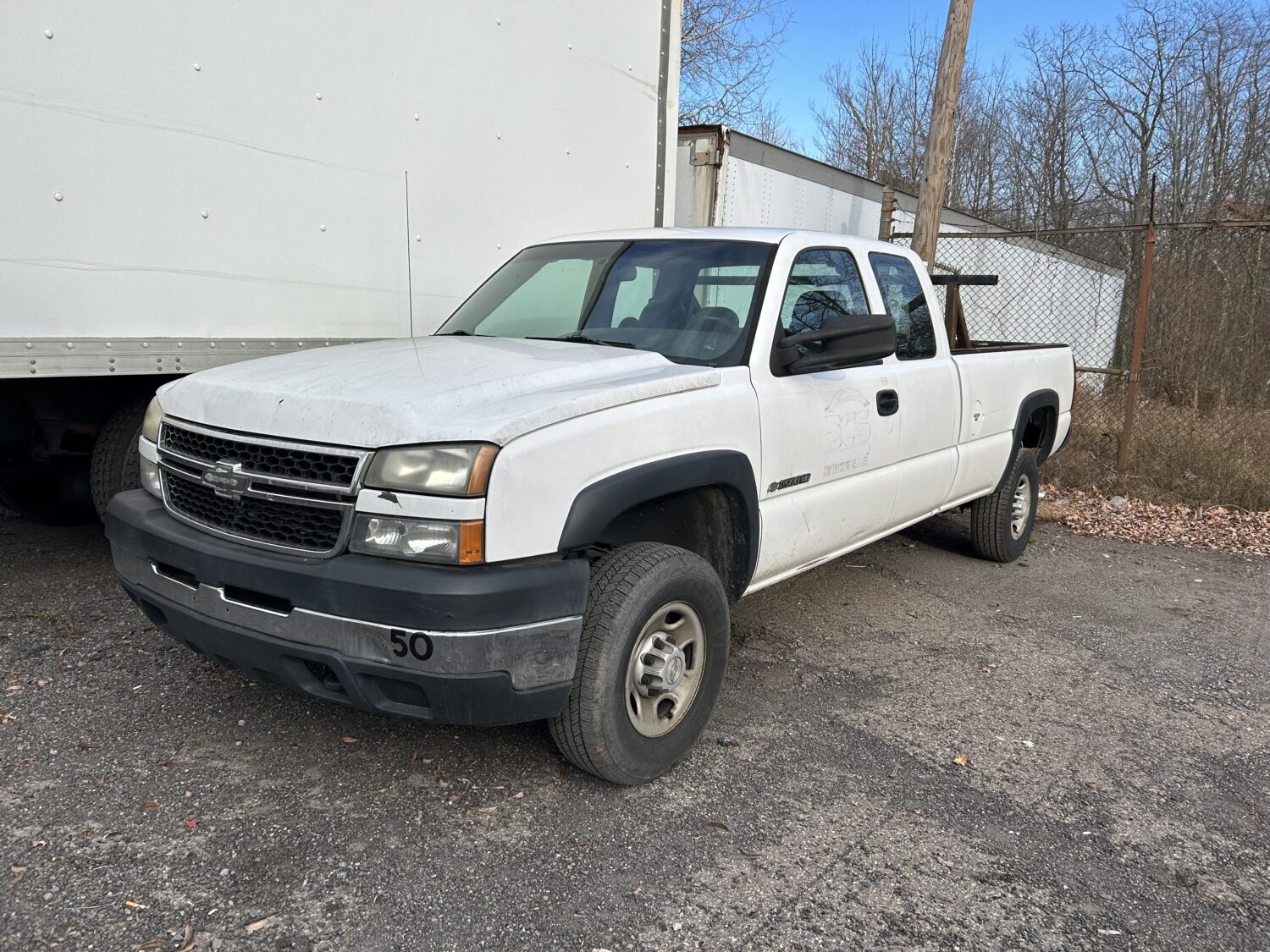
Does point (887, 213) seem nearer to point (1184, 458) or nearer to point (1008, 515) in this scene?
point (1184, 458)

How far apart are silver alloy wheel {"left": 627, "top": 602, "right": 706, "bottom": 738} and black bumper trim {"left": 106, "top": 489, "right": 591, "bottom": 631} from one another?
389 millimetres

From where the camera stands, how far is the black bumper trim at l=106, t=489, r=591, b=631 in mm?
2588

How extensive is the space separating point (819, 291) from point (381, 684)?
8.27 feet

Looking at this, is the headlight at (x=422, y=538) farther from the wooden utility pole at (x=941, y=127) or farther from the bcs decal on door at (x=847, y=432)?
the wooden utility pole at (x=941, y=127)

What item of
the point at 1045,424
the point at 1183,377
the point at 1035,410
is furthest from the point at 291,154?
the point at 1183,377

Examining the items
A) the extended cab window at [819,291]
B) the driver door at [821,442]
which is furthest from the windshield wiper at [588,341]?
the extended cab window at [819,291]

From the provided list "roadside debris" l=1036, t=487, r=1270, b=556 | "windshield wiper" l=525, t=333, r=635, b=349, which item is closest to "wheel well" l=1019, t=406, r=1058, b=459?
"roadside debris" l=1036, t=487, r=1270, b=556

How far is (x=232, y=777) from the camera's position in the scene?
3154 mm

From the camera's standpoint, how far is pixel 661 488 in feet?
10.2

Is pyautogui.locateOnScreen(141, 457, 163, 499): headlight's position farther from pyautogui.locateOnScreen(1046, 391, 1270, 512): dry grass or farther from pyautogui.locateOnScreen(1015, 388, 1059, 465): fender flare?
pyautogui.locateOnScreen(1046, 391, 1270, 512): dry grass

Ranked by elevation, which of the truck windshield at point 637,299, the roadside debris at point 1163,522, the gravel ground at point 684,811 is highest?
the truck windshield at point 637,299

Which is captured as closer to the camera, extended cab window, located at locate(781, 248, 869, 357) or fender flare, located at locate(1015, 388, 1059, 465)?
extended cab window, located at locate(781, 248, 869, 357)

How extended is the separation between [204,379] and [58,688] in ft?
4.89

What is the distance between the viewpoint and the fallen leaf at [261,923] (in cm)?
244
